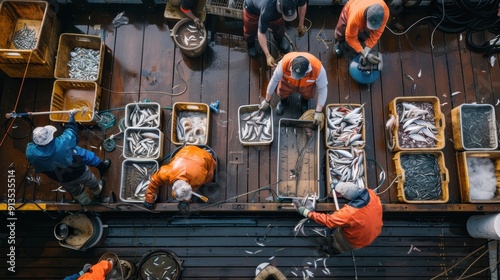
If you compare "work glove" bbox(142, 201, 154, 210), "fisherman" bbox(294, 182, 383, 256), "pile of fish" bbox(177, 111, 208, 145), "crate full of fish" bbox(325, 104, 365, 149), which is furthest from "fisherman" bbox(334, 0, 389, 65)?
"work glove" bbox(142, 201, 154, 210)

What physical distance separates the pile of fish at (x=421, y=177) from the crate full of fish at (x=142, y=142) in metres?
3.38

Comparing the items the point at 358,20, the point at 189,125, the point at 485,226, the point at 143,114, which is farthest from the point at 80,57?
the point at 485,226

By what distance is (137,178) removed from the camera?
4586 millimetres

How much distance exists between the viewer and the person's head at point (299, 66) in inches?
146

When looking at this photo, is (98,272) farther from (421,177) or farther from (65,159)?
(421,177)

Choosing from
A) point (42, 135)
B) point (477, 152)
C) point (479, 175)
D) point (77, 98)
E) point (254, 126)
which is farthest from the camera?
point (77, 98)

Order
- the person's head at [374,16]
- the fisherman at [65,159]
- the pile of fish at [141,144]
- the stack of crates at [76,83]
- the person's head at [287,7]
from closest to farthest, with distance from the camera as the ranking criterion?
the fisherman at [65,159] → the person's head at [287,7] → the person's head at [374,16] → the pile of fish at [141,144] → the stack of crates at [76,83]

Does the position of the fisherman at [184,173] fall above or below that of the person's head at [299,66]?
below

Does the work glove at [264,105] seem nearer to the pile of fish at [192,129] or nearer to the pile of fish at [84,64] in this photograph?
the pile of fish at [192,129]

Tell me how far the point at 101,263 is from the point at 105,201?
3.33 feet

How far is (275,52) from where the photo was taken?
5.18m

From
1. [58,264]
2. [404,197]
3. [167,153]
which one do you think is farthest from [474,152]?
[58,264]

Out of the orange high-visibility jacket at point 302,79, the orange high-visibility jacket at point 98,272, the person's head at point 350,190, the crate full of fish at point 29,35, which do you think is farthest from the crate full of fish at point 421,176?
the crate full of fish at point 29,35

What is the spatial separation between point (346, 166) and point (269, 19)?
2169 mm
